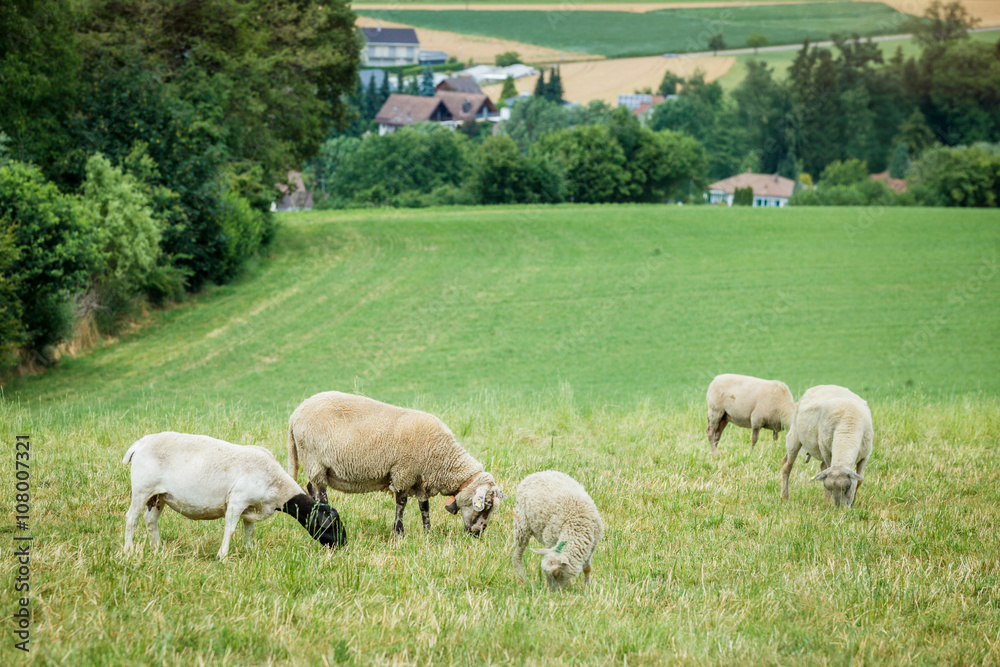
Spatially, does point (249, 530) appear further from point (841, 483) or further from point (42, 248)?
point (42, 248)

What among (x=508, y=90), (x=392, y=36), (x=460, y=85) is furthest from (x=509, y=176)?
(x=392, y=36)

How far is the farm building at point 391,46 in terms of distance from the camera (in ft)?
626

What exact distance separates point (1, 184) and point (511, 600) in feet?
83.4

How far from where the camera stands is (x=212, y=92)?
40.8 m

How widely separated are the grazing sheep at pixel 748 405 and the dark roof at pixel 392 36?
189880 mm

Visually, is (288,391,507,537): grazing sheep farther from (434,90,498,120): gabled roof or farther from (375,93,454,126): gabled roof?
(434,90,498,120): gabled roof

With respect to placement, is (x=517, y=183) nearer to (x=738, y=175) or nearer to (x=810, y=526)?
(x=738, y=175)

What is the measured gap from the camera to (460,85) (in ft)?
564

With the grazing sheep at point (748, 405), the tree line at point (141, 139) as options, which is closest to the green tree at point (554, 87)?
the tree line at point (141, 139)

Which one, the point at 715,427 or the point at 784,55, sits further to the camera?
the point at 784,55

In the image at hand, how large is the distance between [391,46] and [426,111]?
68.6m

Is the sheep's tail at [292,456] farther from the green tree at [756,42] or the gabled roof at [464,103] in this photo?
the green tree at [756,42]

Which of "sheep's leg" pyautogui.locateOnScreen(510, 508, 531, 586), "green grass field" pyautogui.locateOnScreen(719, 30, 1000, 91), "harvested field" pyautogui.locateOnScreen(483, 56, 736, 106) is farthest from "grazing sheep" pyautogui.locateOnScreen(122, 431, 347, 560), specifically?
"harvested field" pyautogui.locateOnScreen(483, 56, 736, 106)

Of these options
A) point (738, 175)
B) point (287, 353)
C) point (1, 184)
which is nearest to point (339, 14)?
point (287, 353)
